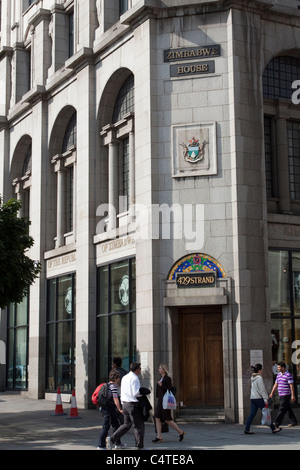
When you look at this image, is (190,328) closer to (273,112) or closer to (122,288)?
(122,288)

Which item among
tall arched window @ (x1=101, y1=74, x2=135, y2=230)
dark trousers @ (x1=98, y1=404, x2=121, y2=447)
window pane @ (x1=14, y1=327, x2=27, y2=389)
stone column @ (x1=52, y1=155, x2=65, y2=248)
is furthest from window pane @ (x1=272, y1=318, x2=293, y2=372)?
window pane @ (x1=14, y1=327, x2=27, y2=389)

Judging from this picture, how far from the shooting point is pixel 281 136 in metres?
24.0

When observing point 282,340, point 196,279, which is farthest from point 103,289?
point 282,340

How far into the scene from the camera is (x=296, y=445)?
626 inches

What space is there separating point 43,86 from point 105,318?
1198cm

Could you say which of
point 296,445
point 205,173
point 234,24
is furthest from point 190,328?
point 234,24

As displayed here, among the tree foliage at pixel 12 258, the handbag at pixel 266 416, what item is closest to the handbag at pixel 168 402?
the handbag at pixel 266 416

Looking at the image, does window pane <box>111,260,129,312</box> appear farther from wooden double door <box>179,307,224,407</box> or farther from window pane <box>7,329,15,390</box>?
window pane <box>7,329,15,390</box>

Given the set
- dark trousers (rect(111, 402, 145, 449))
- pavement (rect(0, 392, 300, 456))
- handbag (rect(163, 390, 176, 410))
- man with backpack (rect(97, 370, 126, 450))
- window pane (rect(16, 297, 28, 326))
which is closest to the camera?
dark trousers (rect(111, 402, 145, 449))

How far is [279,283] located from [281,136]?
5.30 m

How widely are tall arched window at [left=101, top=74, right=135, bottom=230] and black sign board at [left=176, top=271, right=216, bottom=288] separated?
4.46 meters

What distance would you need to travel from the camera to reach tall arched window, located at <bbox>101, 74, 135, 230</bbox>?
25406 mm
